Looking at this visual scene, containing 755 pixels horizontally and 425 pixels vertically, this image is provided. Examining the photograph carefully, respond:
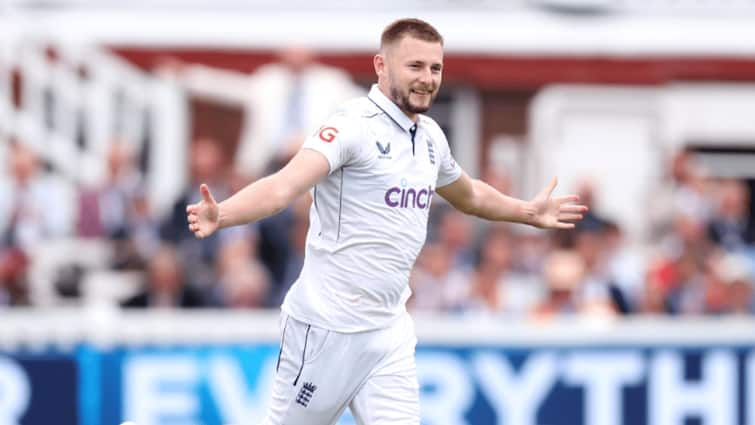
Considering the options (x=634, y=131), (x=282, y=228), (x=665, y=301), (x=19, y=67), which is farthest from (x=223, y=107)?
(x=665, y=301)

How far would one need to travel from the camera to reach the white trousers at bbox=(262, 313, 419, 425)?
7055mm

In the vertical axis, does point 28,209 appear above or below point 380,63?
below

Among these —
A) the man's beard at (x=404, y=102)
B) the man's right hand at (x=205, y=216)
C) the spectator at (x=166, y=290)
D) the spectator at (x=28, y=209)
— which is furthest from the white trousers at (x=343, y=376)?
the spectator at (x=28, y=209)

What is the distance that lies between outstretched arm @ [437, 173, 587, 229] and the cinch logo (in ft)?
1.51

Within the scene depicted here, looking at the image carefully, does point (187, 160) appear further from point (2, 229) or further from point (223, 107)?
point (2, 229)

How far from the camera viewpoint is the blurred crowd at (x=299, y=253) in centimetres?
1216

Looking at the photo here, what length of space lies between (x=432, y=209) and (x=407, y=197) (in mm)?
6441

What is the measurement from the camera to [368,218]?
691cm

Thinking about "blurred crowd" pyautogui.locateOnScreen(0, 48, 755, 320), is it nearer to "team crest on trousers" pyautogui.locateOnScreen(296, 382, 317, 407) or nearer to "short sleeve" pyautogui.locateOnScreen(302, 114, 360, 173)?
"team crest on trousers" pyautogui.locateOnScreen(296, 382, 317, 407)

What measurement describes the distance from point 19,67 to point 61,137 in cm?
90

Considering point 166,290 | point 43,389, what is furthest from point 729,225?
point 43,389

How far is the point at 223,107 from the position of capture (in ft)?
59.2

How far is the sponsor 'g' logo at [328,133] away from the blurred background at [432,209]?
451 centimetres

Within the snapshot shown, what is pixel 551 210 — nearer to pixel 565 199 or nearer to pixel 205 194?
pixel 565 199
